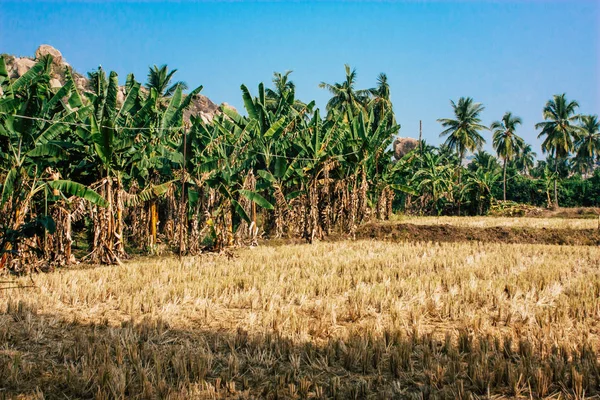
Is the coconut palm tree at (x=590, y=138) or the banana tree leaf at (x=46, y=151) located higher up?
the coconut palm tree at (x=590, y=138)

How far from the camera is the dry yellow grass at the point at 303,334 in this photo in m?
3.52

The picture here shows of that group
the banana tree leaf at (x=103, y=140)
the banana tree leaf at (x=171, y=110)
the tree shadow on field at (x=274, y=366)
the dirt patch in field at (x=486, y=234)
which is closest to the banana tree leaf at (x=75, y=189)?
the banana tree leaf at (x=103, y=140)

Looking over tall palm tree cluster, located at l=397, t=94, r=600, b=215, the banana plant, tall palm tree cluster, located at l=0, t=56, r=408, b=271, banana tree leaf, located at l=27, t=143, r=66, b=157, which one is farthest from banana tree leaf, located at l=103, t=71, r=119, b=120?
tall palm tree cluster, located at l=397, t=94, r=600, b=215

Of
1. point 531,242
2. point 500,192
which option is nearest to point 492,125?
point 500,192

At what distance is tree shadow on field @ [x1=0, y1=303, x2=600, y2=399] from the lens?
3.43m

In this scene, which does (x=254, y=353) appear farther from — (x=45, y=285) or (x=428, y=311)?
(x=45, y=285)

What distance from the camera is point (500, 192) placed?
3719 cm

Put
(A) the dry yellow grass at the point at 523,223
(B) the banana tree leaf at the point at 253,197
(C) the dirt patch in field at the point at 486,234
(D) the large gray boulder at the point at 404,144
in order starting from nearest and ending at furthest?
(B) the banana tree leaf at the point at 253,197
(C) the dirt patch in field at the point at 486,234
(A) the dry yellow grass at the point at 523,223
(D) the large gray boulder at the point at 404,144

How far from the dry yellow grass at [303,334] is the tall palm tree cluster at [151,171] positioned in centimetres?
119

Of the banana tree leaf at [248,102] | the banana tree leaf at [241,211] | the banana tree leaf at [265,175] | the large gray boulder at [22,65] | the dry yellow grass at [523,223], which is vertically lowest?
the dry yellow grass at [523,223]

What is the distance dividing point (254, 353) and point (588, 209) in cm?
2962

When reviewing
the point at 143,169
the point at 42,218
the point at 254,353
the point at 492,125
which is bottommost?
the point at 254,353

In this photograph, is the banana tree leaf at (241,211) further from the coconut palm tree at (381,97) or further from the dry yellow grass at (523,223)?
the coconut palm tree at (381,97)

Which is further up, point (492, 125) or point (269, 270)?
point (492, 125)
